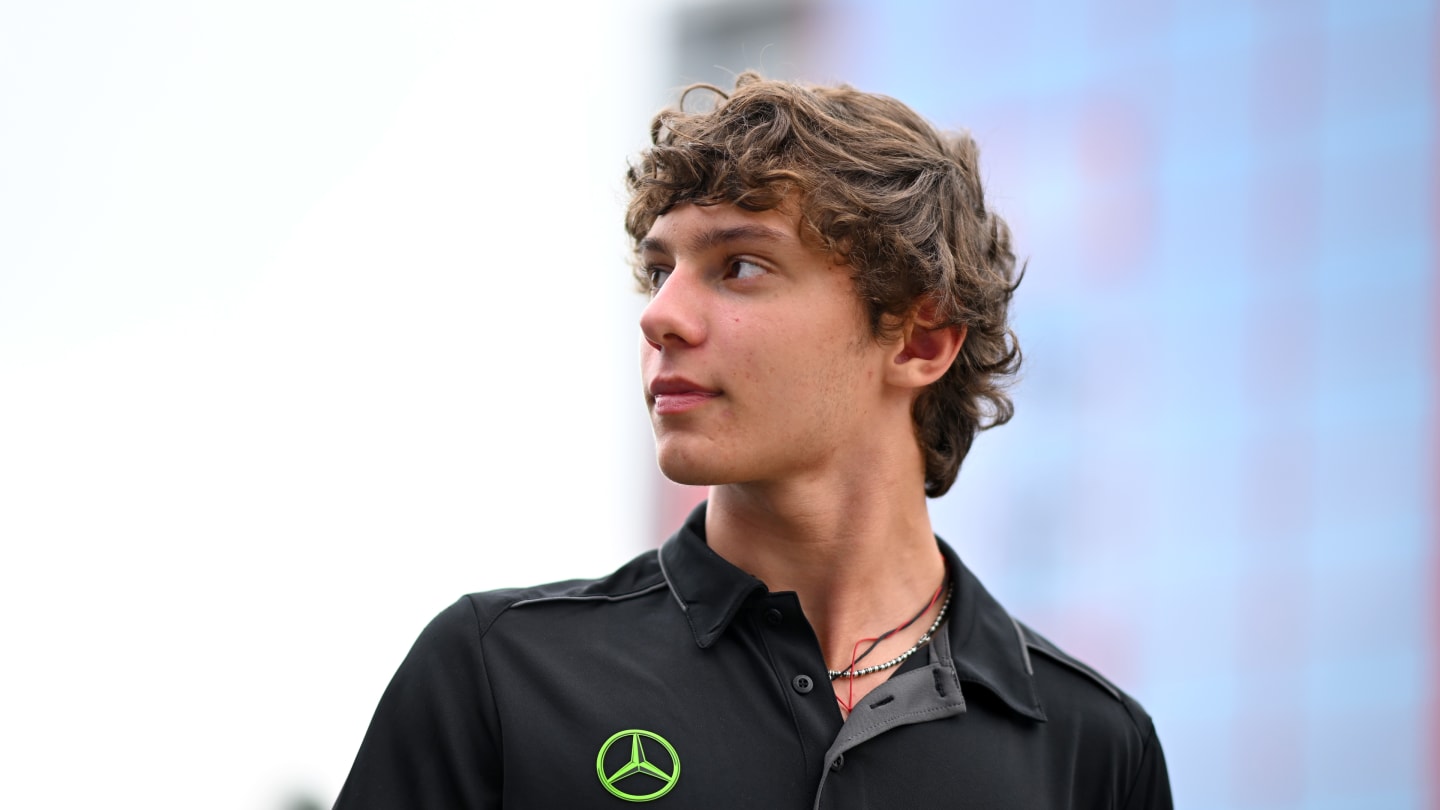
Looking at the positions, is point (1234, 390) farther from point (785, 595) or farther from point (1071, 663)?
point (785, 595)

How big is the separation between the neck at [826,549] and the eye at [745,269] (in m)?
0.43

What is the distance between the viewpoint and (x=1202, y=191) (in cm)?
3962

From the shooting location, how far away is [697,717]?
3199 mm

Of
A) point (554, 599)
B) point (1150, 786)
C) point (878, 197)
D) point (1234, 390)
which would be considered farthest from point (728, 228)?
point (1234, 390)

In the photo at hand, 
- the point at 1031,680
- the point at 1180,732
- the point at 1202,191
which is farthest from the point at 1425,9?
the point at 1031,680

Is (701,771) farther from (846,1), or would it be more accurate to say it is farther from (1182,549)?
(846,1)

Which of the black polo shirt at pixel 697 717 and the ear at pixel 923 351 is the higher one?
the ear at pixel 923 351

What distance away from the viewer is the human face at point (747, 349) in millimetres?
3314

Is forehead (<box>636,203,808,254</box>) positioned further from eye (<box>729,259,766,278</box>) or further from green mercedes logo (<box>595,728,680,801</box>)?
green mercedes logo (<box>595,728,680,801</box>)

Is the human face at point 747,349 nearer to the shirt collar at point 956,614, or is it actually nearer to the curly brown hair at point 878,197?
the curly brown hair at point 878,197

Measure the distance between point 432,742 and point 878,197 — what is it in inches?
55.4

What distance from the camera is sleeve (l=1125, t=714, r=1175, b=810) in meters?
3.55

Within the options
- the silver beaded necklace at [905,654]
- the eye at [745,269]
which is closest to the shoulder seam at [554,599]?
the silver beaded necklace at [905,654]

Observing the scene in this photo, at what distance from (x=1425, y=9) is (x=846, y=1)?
16.0 m
